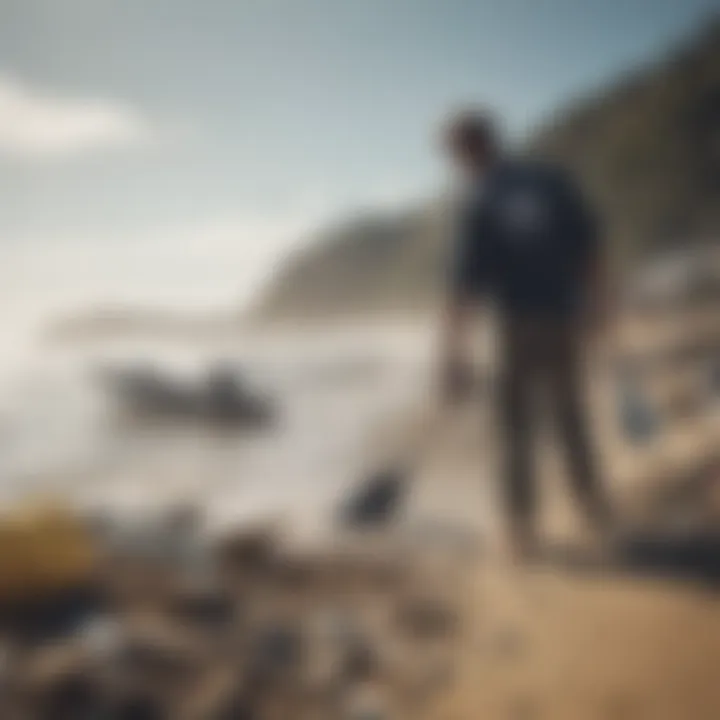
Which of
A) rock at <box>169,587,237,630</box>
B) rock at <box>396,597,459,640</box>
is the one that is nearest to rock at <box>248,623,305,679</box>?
rock at <box>169,587,237,630</box>

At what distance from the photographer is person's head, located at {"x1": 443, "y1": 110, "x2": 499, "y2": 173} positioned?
77.4 inches

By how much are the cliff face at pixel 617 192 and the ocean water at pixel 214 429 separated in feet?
0.37

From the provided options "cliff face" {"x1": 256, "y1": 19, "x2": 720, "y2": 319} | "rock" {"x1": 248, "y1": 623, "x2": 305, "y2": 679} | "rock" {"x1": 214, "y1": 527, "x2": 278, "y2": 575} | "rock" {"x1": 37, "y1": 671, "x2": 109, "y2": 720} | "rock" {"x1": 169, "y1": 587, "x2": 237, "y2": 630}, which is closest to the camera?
"rock" {"x1": 37, "y1": 671, "x2": 109, "y2": 720}

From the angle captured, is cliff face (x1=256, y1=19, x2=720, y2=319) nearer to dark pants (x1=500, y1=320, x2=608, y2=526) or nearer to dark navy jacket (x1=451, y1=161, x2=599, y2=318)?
dark navy jacket (x1=451, y1=161, x2=599, y2=318)

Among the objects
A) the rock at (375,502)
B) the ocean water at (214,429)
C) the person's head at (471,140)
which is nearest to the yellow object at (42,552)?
the ocean water at (214,429)

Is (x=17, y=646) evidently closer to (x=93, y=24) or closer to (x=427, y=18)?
(x=93, y=24)

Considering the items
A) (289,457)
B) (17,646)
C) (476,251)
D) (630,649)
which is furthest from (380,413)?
(17,646)

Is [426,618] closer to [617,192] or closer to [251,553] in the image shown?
A: [251,553]

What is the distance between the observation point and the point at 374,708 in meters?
1.57

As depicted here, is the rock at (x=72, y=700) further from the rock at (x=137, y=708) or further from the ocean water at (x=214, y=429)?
the ocean water at (x=214, y=429)

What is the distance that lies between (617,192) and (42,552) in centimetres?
142

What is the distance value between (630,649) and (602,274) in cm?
79

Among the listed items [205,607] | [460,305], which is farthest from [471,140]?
[205,607]

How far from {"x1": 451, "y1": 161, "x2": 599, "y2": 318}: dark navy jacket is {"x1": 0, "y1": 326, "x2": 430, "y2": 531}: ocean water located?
0.76ft
